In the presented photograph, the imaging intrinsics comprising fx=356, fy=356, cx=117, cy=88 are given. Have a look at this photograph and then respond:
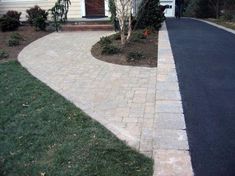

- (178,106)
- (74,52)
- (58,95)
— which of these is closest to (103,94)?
(58,95)

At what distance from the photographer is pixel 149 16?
1301 centimetres

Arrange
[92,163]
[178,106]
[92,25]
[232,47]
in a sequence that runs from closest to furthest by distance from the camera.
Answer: [92,163] → [178,106] → [232,47] → [92,25]

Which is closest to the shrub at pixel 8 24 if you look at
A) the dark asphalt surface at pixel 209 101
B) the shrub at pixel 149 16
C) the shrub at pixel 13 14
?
the shrub at pixel 13 14

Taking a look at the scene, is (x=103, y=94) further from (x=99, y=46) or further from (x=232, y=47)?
(x=232, y=47)

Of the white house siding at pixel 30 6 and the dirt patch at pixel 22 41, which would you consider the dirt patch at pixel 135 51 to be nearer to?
the dirt patch at pixel 22 41

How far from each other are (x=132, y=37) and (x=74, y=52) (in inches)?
84.0

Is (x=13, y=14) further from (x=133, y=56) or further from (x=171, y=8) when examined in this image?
(x=171, y=8)

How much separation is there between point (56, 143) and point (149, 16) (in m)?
9.54

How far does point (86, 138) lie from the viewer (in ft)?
14.0

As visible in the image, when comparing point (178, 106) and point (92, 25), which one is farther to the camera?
point (92, 25)

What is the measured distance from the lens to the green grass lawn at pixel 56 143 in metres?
3.65

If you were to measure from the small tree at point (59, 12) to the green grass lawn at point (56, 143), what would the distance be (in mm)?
8175

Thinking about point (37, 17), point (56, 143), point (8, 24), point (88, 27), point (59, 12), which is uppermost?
point (59, 12)

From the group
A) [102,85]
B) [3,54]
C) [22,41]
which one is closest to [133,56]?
[102,85]
